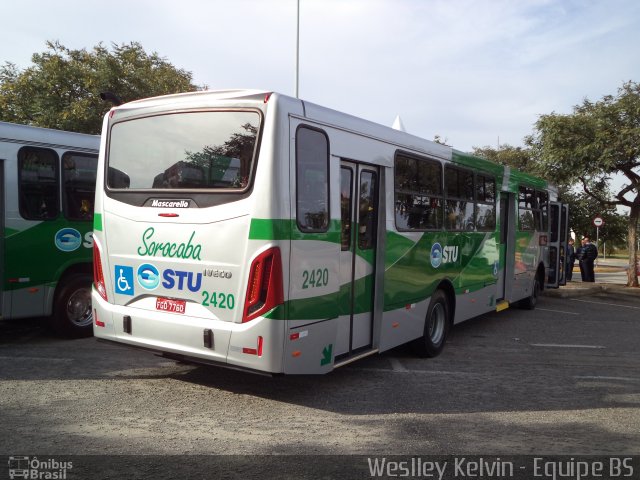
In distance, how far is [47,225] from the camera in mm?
7855

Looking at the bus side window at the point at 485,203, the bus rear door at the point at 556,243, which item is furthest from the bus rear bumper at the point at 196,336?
the bus rear door at the point at 556,243

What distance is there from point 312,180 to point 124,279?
2.24m

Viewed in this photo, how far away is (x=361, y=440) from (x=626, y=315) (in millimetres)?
10841

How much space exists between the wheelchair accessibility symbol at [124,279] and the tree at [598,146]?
15422 mm

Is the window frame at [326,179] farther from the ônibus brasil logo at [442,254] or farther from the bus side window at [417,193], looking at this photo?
the ônibus brasil logo at [442,254]

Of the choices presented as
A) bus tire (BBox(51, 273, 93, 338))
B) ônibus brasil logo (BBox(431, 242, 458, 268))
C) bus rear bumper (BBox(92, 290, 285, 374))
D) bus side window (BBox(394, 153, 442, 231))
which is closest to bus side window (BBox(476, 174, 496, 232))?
ônibus brasil logo (BBox(431, 242, 458, 268))

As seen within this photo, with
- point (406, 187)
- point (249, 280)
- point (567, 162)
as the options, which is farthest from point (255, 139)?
point (567, 162)

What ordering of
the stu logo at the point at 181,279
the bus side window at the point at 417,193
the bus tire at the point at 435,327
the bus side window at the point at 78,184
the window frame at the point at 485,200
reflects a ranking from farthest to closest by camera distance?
the window frame at the point at 485,200, the bus side window at the point at 78,184, the bus tire at the point at 435,327, the bus side window at the point at 417,193, the stu logo at the point at 181,279

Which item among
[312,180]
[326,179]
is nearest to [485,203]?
[326,179]

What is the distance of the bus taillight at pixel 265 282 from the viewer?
490 cm

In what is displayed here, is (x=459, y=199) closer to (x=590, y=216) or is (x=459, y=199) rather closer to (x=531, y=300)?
(x=531, y=300)

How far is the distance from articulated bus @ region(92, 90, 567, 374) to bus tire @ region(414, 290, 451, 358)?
1.54 feet

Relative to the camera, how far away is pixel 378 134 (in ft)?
21.4

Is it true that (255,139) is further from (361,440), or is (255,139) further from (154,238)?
(361,440)
